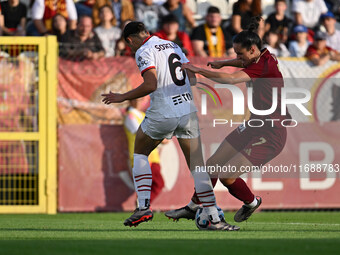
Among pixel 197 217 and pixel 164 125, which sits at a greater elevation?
pixel 164 125

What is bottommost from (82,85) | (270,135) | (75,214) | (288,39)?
(75,214)

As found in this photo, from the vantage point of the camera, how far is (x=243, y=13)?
15570 mm

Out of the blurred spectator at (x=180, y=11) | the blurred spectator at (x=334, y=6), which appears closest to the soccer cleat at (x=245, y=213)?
the blurred spectator at (x=180, y=11)

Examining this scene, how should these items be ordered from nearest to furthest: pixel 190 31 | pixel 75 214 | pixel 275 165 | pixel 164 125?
1. pixel 164 125
2. pixel 75 214
3. pixel 275 165
4. pixel 190 31

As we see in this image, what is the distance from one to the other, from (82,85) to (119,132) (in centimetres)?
102

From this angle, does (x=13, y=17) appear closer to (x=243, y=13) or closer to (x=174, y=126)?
(x=243, y=13)

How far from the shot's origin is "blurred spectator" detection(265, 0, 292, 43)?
15.4m

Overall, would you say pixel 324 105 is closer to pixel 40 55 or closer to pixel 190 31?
pixel 190 31

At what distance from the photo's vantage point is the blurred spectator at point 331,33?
15.6m

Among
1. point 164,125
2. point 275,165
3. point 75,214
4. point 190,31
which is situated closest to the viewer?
point 164,125

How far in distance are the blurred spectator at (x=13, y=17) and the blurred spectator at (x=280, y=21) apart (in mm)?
4724

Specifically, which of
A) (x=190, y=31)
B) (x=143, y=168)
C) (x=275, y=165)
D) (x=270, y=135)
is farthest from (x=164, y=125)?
(x=190, y=31)

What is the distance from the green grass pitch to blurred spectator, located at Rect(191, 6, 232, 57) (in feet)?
18.4

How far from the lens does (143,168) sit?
27.9ft
